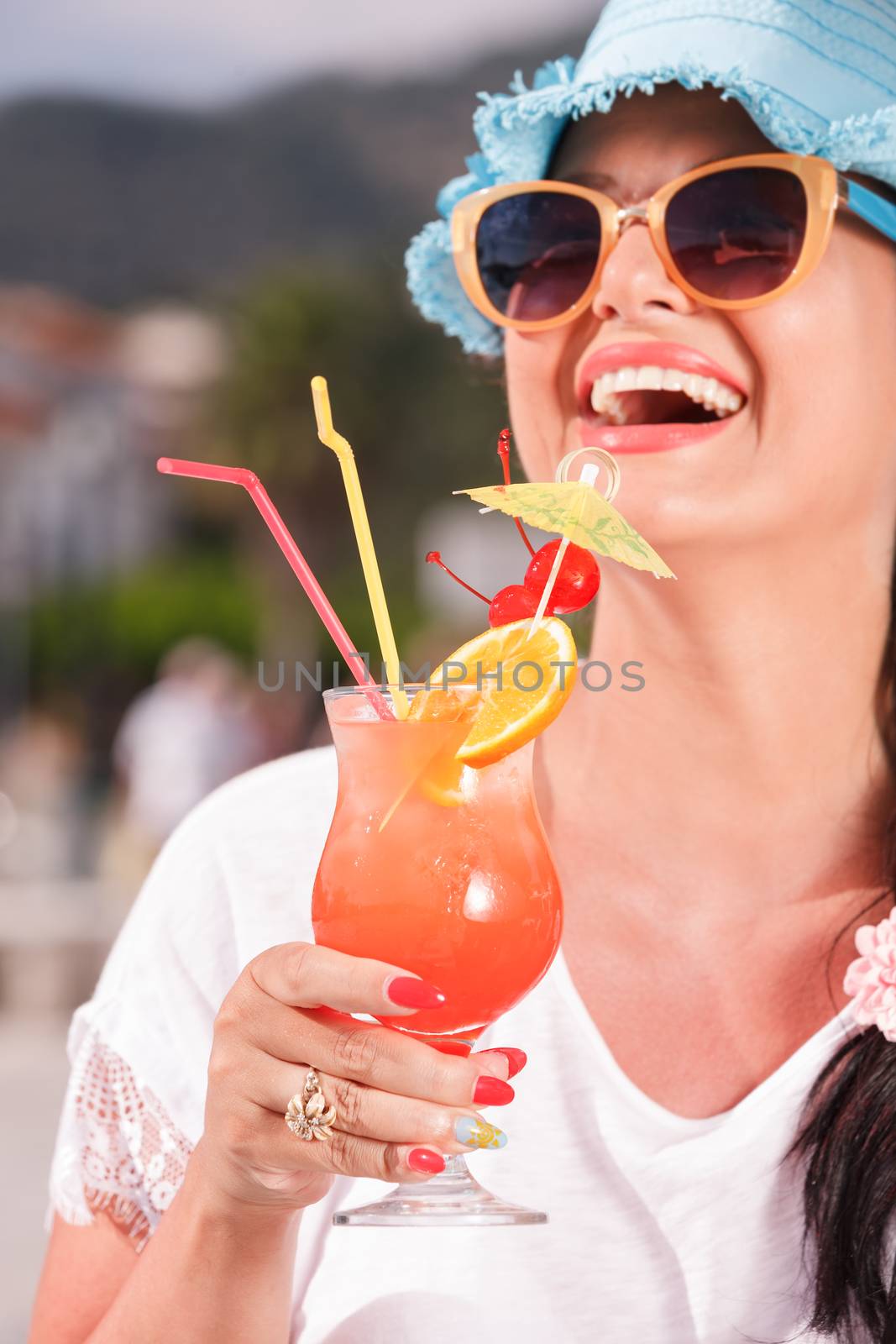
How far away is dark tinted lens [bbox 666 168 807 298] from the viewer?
5.05 feet

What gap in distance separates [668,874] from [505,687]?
2.00ft

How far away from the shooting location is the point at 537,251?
1.68 metres

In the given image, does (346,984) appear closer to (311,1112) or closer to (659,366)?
(311,1112)

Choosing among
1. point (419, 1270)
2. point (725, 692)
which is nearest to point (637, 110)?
point (725, 692)

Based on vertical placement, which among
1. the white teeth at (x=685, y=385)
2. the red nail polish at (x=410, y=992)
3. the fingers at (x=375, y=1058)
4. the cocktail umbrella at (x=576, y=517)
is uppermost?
the white teeth at (x=685, y=385)

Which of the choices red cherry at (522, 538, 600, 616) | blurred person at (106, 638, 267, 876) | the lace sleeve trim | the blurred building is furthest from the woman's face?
the blurred building

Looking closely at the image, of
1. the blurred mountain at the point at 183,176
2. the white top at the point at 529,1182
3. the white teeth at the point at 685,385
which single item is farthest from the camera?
the blurred mountain at the point at 183,176

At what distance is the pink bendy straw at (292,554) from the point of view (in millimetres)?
1175

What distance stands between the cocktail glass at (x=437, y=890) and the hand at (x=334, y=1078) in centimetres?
6

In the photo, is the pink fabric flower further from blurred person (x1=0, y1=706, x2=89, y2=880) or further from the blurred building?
the blurred building

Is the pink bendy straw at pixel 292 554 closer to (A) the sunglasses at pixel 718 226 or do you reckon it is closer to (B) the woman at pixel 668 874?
(B) the woman at pixel 668 874

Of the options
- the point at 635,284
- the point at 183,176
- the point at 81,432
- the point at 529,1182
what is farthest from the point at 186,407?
the point at 529,1182

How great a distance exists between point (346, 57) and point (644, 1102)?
527 inches

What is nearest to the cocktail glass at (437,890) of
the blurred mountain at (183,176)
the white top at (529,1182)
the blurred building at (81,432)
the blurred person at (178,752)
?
the white top at (529,1182)
